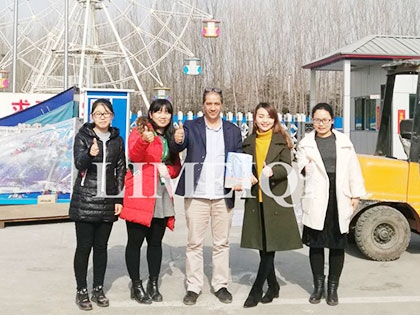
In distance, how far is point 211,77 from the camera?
28.6 m

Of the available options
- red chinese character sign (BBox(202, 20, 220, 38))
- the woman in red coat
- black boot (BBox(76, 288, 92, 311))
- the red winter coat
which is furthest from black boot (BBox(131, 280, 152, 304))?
red chinese character sign (BBox(202, 20, 220, 38))

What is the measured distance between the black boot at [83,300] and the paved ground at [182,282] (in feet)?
0.15

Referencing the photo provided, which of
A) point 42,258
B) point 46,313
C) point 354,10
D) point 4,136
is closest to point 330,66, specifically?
point 354,10

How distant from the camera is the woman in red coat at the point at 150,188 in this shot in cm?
425

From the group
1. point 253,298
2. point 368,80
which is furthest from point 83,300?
point 368,80

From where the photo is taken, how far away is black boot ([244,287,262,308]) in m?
4.34

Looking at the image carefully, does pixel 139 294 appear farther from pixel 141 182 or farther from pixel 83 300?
pixel 141 182

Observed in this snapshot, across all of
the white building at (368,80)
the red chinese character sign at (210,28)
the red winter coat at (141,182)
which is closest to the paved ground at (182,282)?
the red winter coat at (141,182)

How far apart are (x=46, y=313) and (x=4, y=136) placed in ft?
14.3

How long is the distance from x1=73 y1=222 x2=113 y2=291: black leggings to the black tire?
2743mm

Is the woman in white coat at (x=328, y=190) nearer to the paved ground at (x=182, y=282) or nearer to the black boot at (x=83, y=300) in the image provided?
the paved ground at (x=182, y=282)

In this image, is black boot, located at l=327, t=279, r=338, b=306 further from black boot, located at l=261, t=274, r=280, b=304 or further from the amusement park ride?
the amusement park ride

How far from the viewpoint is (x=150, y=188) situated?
14.1 ft

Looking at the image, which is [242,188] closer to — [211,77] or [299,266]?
[299,266]
